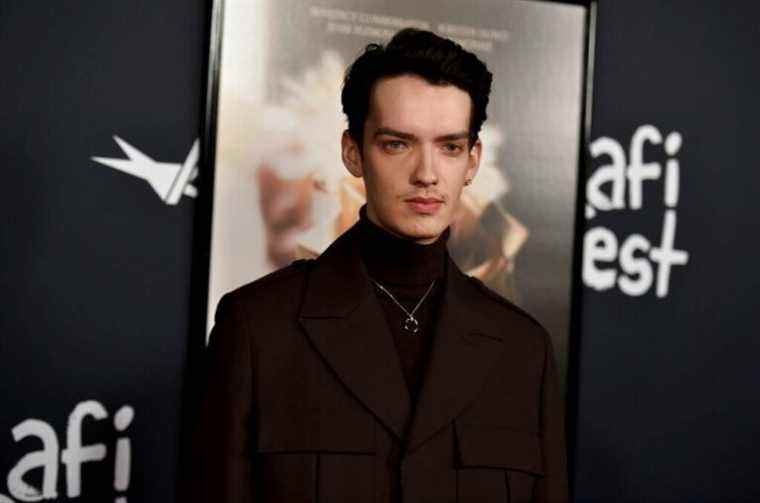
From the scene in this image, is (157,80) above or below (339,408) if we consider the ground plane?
above

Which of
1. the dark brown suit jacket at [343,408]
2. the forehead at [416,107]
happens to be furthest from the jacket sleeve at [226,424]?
the forehead at [416,107]

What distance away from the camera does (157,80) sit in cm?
135

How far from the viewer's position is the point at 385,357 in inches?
38.5

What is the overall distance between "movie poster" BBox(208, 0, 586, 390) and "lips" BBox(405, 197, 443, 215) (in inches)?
18.9

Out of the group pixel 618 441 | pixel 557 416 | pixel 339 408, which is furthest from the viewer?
pixel 618 441

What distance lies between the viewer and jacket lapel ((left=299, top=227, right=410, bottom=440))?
3.15ft

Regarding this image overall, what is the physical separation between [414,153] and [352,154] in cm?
9

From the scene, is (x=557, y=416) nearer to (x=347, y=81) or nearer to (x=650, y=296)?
(x=347, y=81)

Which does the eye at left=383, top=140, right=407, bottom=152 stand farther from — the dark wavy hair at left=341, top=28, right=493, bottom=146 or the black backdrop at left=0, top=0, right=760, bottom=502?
the black backdrop at left=0, top=0, right=760, bottom=502

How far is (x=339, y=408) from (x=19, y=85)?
28.4 inches

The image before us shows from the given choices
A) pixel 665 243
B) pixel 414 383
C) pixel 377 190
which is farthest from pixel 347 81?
pixel 665 243

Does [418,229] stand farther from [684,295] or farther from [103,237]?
[684,295]

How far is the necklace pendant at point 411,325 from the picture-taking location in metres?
1.03

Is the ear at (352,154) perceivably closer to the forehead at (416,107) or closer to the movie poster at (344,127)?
the forehead at (416,107)
